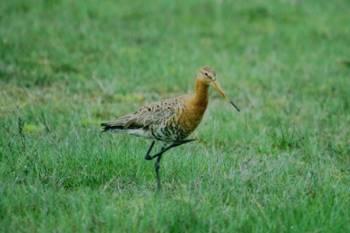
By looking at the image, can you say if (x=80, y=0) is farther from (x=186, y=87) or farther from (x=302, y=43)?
(x=186, y=87)

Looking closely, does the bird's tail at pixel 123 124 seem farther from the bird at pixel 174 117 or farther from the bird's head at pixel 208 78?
the bird's head at pixel 208 78

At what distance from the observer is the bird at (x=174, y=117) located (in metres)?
7.32

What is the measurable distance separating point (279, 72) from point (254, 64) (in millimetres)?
584

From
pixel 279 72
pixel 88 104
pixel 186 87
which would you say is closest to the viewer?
pixel 88 104

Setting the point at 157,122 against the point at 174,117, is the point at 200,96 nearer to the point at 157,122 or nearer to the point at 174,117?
the point at 174,117

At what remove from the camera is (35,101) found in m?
10.6

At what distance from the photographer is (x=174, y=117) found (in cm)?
735

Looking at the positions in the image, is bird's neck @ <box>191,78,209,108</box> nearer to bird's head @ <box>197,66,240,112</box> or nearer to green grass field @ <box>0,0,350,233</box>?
bird's head @ <box>197,66,240,112</box>

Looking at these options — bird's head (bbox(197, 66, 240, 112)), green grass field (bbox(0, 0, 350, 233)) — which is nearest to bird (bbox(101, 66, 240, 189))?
bird's head (bbox(197, 66, 240, 112))

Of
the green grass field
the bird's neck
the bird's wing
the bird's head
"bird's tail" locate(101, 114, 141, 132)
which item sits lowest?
the green grass field

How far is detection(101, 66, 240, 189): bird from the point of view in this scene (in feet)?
24.0

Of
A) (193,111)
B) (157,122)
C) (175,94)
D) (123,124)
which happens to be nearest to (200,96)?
(193,111)

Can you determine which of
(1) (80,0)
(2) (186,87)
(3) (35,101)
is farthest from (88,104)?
(1) (80,0)

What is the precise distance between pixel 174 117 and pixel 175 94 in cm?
430
